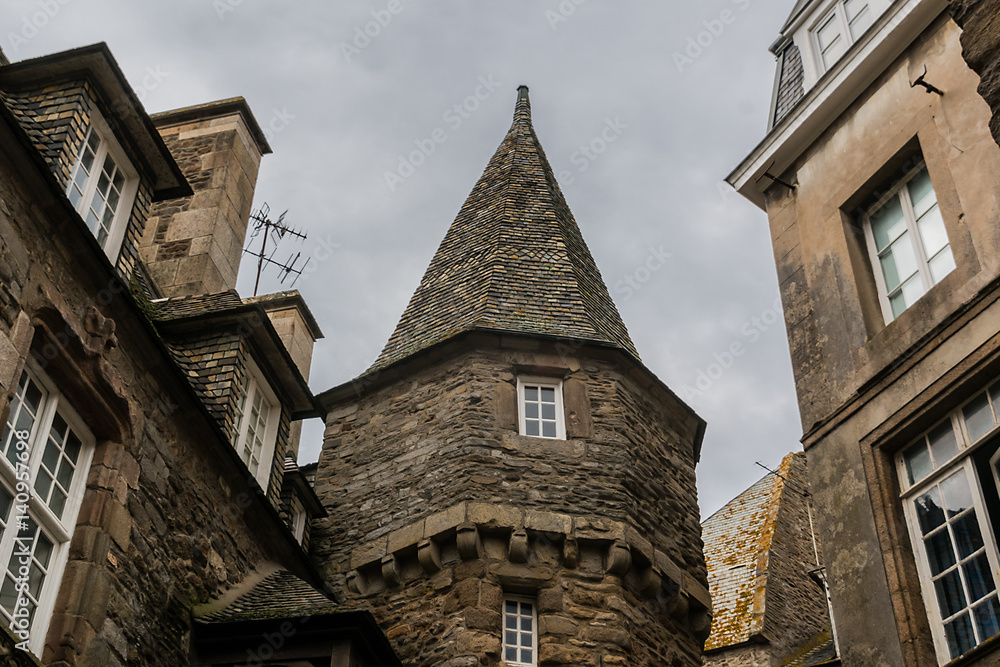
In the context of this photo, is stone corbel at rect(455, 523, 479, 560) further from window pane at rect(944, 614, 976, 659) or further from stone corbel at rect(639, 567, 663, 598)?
window pane at rect(944, 614, 976, 659)

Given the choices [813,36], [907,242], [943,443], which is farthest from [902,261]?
[813,36]

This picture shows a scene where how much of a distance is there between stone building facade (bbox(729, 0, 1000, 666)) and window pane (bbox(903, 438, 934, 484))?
0.06 feet

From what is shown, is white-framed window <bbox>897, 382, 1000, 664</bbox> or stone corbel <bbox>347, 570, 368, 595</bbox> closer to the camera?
white-framed window <bbox>897, 382, 1000, 664</bbox>

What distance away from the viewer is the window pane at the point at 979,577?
7.59 meters

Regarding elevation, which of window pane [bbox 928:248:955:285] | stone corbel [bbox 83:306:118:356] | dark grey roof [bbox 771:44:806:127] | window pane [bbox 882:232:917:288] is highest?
dark grey roof [bbox 771:44:806:127]

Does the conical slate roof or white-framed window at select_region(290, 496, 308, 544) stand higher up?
the conical slate roof

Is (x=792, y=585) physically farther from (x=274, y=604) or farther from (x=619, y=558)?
(x=274, y=604)

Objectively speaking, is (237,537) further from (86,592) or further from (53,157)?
(53,157)

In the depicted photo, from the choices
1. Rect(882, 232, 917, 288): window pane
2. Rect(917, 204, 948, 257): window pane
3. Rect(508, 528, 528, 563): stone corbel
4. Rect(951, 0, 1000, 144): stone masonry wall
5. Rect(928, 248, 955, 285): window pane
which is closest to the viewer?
Rect(951, 0, 1000, 144): stone masonry wall

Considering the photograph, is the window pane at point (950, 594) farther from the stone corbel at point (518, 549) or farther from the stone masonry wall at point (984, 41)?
the stone corbel at point (518, 549)

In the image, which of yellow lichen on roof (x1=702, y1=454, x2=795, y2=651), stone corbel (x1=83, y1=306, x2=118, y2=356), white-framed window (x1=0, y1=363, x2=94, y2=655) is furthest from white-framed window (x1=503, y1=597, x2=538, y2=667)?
yellow lichen on roof (x1=702, y1=454, x2=795, y2=651)

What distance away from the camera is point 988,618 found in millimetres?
7484

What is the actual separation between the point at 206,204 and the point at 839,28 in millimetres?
7529

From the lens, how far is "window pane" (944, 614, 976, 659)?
759cm
